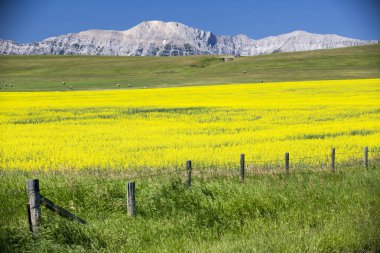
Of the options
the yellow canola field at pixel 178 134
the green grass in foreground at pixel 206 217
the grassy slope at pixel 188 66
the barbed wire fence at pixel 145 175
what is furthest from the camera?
the grassy slope at pixel 188 66

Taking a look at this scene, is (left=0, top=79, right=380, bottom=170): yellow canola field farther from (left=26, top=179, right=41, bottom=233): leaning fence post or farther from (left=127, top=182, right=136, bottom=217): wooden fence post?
(left=26, top=179, right=41, bottom=233): leaning fence post

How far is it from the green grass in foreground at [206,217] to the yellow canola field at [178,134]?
178 inches

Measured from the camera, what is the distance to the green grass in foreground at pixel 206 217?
27.9 feet

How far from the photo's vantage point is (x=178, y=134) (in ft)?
79.0

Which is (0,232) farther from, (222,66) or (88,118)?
(222,66)

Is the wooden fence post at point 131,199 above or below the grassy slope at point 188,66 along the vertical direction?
below

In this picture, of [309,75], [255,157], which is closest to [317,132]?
[255,157]

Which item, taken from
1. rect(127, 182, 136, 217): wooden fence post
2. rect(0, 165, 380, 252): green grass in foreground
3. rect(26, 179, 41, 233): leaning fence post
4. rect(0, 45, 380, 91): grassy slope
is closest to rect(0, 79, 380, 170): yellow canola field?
rect(0, 165, 380, 252): green grass in foreground

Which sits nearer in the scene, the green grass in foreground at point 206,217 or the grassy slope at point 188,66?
the green grass in foreground at point 206,217

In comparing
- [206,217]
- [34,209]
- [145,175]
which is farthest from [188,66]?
[34,209]

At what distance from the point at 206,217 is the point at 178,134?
13933mm

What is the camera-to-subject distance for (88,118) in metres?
32.5

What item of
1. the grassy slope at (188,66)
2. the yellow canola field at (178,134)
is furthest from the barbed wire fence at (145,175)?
the grassy slope at (188,66)

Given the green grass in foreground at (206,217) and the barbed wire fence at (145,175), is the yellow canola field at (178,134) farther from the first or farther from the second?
the green grass in foreground at (206,217)
